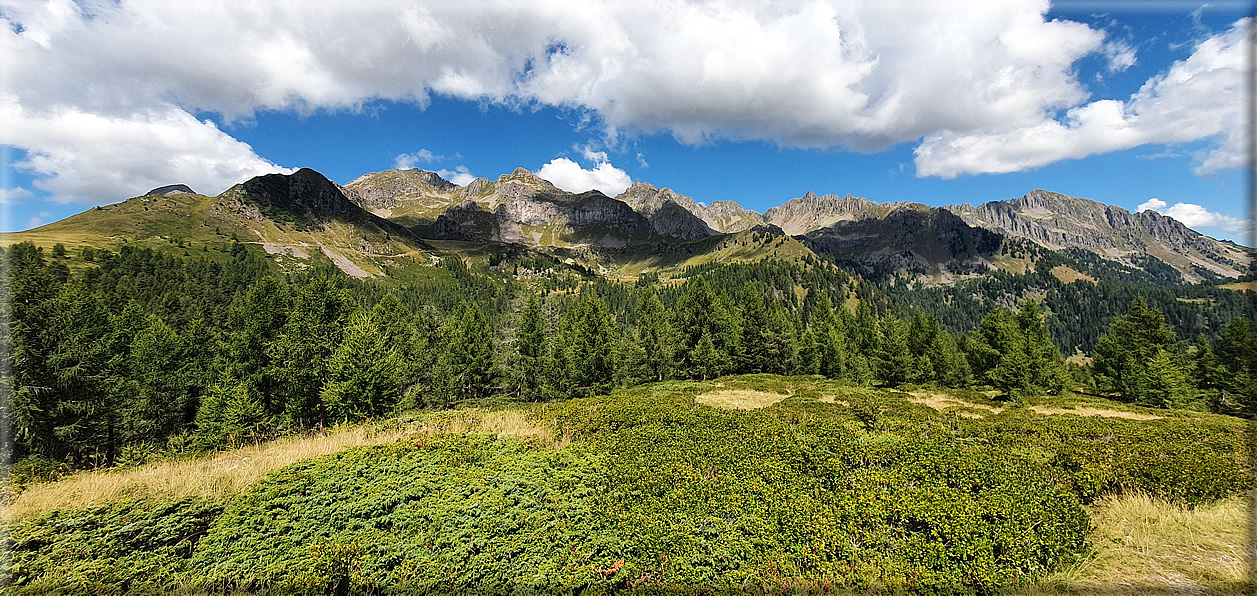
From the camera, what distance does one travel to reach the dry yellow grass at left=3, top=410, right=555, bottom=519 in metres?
9.77

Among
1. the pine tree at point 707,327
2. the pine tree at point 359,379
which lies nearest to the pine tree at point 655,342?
the pine tree at point 707,327

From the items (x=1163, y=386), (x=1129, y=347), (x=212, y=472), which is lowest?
(x=1163, y=386)

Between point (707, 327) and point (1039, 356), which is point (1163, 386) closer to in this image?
point (1039, 356)

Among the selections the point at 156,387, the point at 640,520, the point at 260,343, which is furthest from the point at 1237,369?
the point at 156,387

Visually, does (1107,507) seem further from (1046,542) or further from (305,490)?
(305,490)

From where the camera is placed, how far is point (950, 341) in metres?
57.9

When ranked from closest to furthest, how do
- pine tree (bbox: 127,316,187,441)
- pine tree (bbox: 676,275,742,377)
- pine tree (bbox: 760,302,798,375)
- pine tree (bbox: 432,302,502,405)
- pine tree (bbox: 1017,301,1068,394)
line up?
pine tree (bbox: 127,316,187,441)
pine tree (bbox: 1017,301,1068,394)
pine tree (bbox: 432,302,502,405)
pine tree (bbox: 676,275,742,377)
pine tree (bbox: 760,302,798,375)

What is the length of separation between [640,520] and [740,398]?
67.5ft

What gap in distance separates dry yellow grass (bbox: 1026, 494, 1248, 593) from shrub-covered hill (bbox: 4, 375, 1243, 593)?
0.34m

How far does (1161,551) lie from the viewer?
7.39 m

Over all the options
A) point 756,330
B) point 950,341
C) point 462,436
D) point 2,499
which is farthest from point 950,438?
point 950,341

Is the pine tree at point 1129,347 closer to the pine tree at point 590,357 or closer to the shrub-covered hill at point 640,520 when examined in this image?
the shrub-covered hill at point 640,520

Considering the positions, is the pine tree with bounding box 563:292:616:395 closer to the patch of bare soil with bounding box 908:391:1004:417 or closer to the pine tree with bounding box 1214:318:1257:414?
the patch of bare soil with bounding box 908:391:1004:417

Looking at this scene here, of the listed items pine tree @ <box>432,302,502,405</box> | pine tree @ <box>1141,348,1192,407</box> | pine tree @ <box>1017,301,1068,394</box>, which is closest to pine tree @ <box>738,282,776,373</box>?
pine tree @ <box>1017,301,1068,394</box>
